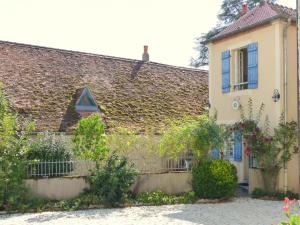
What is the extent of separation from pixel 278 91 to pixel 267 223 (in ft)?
17.3

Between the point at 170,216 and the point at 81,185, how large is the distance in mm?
3262

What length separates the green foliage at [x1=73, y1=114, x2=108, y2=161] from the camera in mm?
13484

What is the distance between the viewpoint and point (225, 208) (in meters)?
12.1

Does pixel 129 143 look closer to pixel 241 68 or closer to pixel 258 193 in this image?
pixel 258 193

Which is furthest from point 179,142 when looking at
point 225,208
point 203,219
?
point 203,219

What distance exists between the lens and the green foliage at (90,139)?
44.2 ft

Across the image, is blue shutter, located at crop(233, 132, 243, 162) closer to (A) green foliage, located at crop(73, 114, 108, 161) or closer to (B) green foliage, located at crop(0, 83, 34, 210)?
(A) green foliage, located at crop(73, 114, 108, 161)

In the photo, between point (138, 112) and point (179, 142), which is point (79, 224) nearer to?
point (179, 142)

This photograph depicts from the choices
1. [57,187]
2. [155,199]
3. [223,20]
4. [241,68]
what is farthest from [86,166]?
[223,20]

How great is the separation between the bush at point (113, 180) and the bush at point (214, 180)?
2.01 metres

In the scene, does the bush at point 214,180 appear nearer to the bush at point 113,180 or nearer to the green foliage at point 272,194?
the green foliage at point 272,194

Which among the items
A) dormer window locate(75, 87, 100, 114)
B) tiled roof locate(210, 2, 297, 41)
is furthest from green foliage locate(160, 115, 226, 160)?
dormer window locate(75, 87, 100, 114)

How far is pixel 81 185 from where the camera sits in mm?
12992

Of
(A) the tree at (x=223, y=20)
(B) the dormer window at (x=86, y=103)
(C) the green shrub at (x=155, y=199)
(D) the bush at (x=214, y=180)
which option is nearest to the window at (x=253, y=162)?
(D) the bush at (x=214, y=180)
